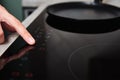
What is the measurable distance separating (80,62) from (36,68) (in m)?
0.10

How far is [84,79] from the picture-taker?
1.37 feet

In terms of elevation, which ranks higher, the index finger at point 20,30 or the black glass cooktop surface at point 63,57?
the index finger at point 20,30

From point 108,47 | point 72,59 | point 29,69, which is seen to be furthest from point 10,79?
point 108,47

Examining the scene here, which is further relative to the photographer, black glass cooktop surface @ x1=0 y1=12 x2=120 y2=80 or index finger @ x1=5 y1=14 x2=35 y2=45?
index finger @ x1=5 y1=14 x2=35 y2=45

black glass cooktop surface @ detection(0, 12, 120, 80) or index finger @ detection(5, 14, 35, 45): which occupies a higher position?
index finger @ detection(5, 14, 35, 45)

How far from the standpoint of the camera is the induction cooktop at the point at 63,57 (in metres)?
0.43

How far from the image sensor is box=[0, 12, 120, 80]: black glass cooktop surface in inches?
17.0

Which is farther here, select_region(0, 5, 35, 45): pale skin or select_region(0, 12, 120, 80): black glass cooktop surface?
select_region(0, 5, 35, 45): pale skin

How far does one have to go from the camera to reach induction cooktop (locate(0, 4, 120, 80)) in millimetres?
433

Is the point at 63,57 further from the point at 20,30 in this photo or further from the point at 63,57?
the point at 20,30

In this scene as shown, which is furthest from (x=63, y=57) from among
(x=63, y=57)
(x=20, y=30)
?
(x=20, y=30)

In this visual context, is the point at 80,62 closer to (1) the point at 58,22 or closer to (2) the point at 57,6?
(1) the point at 58,22

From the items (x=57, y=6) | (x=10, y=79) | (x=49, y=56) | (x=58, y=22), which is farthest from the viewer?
(x=57, y=6)

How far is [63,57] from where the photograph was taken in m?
0.51
